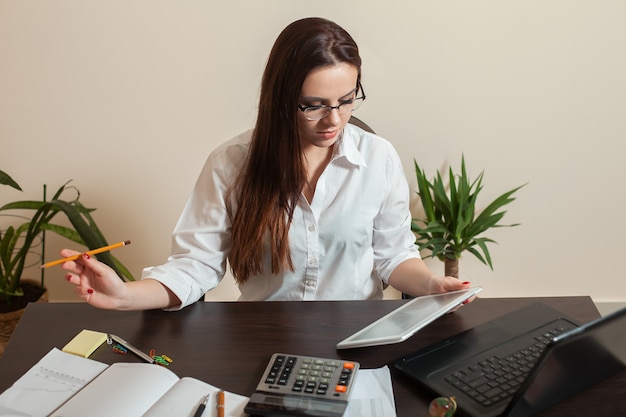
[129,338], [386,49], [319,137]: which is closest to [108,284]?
[129,338]

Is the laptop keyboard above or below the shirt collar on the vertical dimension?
below

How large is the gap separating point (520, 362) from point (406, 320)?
8.6 inches

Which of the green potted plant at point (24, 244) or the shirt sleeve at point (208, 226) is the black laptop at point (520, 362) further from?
the green potted plant at point (24, 244)

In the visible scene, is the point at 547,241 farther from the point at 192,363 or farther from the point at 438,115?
the point at 192,363

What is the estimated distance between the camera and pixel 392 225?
170 cm

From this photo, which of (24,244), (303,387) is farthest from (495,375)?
(24,244)

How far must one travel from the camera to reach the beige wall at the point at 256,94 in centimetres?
236

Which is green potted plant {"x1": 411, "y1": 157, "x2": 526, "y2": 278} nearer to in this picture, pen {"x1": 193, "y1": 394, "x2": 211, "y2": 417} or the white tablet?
the white tablet

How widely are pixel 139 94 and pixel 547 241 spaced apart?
5.65 ft

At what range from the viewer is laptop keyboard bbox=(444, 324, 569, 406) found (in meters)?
1.08

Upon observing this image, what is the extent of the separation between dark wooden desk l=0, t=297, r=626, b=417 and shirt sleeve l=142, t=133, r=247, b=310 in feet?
0.44

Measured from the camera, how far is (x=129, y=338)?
1284 mm

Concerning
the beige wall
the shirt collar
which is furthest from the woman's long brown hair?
the beige wall

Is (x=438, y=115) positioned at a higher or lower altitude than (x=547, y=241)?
higher
